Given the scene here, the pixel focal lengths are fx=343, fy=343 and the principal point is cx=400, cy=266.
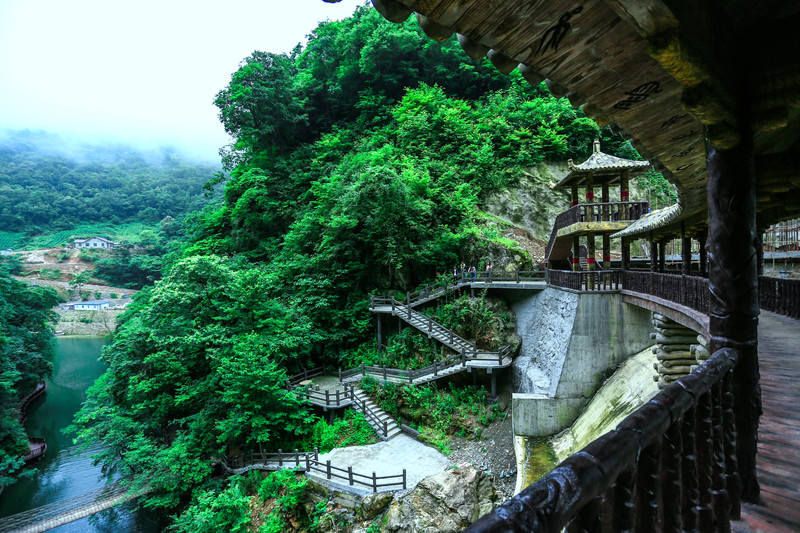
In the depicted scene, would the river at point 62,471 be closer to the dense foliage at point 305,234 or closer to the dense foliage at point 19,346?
→ the dense foliage at point 19,346

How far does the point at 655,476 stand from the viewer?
4.33ft

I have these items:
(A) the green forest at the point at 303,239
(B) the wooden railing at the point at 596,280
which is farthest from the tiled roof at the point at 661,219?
(A) the green forest at the point at 303,239

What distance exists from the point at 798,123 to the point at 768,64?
1.24 meters

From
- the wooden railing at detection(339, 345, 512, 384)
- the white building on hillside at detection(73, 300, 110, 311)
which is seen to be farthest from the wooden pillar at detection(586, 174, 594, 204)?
the white building on hillside at detection(73, 300, 110, 311)

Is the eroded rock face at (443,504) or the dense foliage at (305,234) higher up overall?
the dense foliage at (305,234)

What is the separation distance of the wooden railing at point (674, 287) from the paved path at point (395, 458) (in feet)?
26.7

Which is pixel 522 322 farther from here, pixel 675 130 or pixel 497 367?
pixel 675 130

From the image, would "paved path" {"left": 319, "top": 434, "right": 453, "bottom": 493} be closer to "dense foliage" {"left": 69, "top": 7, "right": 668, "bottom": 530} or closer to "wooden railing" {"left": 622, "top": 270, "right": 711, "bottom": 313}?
"dense foliage" {"left": 69, "top": 7, "right": 668, "bottom": 530}

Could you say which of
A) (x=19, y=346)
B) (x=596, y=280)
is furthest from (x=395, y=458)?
(x=19, y=346)

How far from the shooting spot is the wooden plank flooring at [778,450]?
202cm

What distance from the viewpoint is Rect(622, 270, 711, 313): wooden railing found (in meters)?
6.26

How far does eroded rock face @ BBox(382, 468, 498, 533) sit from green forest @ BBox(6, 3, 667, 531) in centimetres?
405

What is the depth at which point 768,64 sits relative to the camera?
7.06ft

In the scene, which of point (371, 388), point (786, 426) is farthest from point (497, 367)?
point (786, 426)
